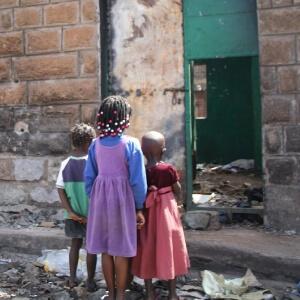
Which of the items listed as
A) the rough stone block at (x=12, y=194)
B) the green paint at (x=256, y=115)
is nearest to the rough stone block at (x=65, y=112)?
the rough stone block at (x=12, y=194)

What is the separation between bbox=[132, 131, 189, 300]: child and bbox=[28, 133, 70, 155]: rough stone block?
194 cm

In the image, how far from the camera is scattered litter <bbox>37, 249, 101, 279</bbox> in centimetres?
395

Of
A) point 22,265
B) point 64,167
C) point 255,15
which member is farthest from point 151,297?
point 255,15

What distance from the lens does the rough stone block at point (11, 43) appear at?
16.9 ft

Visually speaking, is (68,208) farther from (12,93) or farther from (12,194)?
(12,93)

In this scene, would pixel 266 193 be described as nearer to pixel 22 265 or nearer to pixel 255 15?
pixel 255 15

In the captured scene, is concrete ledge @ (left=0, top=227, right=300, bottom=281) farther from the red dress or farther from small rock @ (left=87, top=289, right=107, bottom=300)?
small rock @ (left=87, top=289, right=107, bottom=300)

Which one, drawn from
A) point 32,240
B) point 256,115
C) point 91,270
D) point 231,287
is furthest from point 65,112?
point 256,115

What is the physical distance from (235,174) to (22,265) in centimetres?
518

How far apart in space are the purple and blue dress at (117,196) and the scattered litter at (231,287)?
0.72m

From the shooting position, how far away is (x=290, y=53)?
4.25 meters

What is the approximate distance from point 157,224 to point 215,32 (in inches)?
88.1

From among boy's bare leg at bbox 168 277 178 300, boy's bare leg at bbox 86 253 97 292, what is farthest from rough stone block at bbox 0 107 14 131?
boy's bare leg at bbox 168 277 178 300

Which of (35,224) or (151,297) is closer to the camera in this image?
(151,297)
